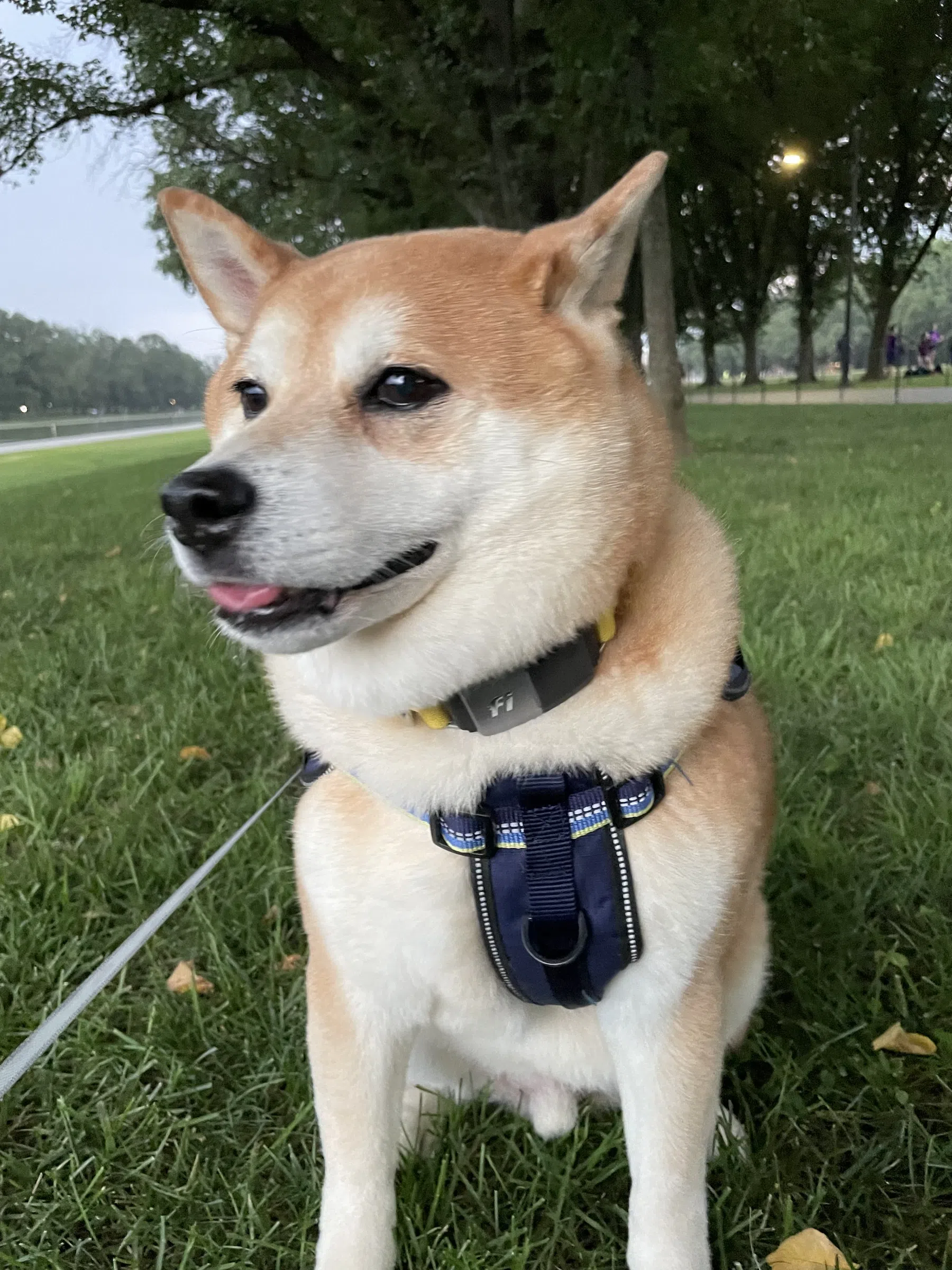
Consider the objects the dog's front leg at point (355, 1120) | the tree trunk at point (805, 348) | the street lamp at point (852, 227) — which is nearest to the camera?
the dog's front leg at point (355, 1120)

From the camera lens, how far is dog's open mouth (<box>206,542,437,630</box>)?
123 centimetres

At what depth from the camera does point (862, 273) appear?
1089 inches

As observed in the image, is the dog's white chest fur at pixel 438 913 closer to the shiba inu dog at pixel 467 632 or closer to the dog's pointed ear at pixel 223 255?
the shiba inu dog at pixel 467 632

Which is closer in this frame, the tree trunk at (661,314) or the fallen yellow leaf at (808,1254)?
the fallen yellow leaf at (808,1254)

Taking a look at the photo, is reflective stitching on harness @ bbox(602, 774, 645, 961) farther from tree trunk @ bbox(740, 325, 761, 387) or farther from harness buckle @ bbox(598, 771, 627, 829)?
tree trunk @ bbox(740, 325, 761, 387)

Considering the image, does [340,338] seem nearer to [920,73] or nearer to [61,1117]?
[61,1117]

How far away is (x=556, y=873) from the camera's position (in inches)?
51.1

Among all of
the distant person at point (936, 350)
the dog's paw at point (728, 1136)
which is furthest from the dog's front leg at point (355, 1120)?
the distant person at point (936, 350)

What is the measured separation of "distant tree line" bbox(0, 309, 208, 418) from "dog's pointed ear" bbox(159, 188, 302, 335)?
266 inches

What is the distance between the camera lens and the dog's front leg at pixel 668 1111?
1.33 m

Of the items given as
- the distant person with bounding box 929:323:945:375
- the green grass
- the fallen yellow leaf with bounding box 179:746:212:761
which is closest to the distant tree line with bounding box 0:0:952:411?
the fallen yellow leaf with bounding box 179:746:212:761

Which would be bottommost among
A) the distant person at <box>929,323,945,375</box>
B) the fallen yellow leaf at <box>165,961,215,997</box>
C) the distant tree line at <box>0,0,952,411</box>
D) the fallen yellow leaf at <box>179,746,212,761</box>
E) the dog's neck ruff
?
the distant person at <box>929,323,945,375</box>

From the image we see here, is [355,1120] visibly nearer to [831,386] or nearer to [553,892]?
[553,892]

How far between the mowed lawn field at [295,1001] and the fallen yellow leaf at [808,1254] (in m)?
0.04
